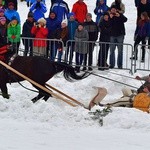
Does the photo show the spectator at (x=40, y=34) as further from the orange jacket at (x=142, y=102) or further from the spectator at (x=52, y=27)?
the orange jacket at (x=142, y=102)

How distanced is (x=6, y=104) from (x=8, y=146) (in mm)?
2417

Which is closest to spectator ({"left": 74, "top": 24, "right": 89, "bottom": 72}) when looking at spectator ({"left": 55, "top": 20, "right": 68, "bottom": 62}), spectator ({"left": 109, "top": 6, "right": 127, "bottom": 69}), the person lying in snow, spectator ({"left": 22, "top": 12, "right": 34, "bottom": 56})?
spectator ({"left": 55, "top": 20, "right": 68, "bottom": 62})

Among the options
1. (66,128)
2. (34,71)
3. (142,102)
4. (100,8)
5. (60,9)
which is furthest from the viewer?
(100,8)

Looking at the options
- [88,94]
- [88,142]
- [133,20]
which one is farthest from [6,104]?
[133,20]

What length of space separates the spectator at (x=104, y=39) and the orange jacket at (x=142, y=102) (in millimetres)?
4514

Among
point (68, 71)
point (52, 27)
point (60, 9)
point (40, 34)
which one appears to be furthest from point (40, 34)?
point (68, 71)

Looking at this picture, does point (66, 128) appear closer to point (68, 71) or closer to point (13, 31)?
point (68, 71)

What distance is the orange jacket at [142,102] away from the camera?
418 inches

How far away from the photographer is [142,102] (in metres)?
10.7

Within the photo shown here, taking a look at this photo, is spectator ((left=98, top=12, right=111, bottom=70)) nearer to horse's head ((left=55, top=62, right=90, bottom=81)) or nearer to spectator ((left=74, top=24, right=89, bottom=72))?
spectator ((left=74, top=24, right=89, bottom=72))

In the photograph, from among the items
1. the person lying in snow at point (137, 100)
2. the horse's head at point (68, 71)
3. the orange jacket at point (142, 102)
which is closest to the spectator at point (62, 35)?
the horse's head at point (68, 71)

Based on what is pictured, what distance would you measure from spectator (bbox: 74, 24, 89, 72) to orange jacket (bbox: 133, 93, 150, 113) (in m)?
4.51

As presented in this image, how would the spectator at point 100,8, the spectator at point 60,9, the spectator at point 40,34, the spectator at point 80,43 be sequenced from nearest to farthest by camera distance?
the spectator at point 80,43, the spectator at point 40,34, the spectator at point 60,9, the spectator at point 100,8

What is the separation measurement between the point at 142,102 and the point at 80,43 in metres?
4.84
